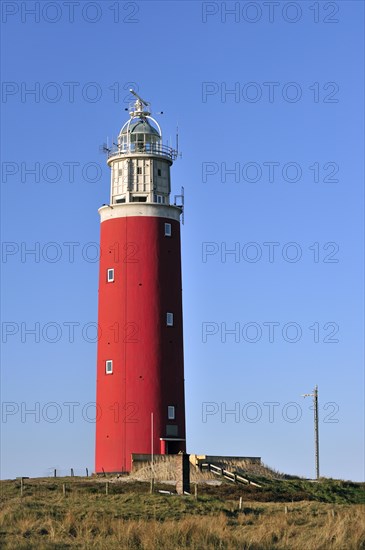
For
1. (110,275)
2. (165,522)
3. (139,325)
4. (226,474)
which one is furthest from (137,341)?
(165,522)

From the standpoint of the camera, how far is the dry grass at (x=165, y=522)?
33.5 metres

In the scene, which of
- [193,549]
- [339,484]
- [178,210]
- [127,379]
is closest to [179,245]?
[178,210]

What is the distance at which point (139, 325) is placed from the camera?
182 ft

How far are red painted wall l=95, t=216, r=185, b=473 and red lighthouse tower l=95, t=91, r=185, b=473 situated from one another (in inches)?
1.8

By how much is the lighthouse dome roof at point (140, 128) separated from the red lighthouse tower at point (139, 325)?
4.40 ft

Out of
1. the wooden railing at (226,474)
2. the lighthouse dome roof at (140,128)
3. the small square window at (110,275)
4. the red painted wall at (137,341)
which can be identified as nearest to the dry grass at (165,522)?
the wooden railing at (226,474)

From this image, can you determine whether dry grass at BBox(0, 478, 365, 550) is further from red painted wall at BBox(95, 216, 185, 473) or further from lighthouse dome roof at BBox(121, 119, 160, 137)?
lighthouse dome roof at BBox(121, 119, 160, 137)

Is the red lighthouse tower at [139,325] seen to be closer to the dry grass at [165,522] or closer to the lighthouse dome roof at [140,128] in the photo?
the lighthouse dome roof at [140,128]

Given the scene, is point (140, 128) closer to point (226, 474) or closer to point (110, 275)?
point (110, 275)

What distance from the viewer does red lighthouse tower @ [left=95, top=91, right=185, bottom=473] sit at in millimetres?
55062

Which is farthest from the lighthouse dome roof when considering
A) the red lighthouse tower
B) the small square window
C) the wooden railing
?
the wooden railing

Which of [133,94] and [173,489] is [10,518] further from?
[133,94]

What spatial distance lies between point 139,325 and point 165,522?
1944 cm

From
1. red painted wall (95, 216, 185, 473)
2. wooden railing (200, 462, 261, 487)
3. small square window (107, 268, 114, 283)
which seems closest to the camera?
wooden railing (200, 462, 261, 487)
